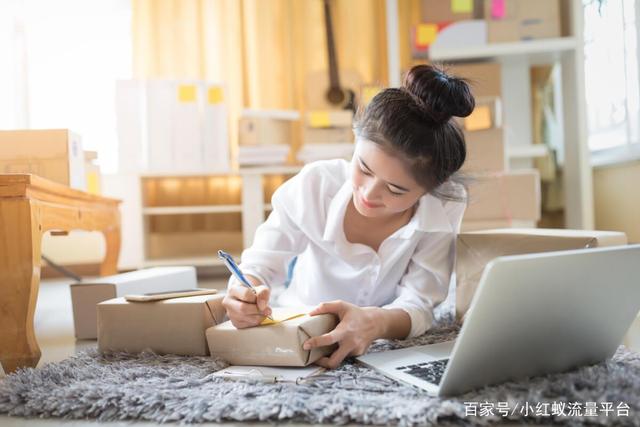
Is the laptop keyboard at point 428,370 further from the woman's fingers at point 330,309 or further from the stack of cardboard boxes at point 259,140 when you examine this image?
the stack of cardboard boxes at point 259,140

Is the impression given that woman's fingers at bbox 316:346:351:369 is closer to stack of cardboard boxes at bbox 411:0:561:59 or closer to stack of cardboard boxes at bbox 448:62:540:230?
stack of cardboard boxes at bbox 448:62:540:230

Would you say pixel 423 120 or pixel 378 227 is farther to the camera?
pixel 378 227

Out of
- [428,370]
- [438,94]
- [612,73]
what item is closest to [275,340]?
[428,370]

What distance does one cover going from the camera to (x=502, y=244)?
1140 mm

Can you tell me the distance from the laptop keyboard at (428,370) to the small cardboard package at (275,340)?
136 mm

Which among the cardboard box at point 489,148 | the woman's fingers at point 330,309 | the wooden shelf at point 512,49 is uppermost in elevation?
the wooden shelf at point 512,49

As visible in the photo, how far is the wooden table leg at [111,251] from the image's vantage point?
6.63 feet

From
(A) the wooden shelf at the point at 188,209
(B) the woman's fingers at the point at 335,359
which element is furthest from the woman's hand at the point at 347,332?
(A) the wooden shelf at the point at 188,209

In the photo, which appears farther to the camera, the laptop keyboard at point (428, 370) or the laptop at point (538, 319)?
the laptop keyboard at point (428, 370)

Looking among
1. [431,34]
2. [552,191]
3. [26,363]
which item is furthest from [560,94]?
[26,363]

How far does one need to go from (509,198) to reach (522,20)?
732 mm

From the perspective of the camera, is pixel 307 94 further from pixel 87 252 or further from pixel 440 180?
pixel 440 180

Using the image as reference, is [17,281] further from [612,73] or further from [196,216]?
[612,73]

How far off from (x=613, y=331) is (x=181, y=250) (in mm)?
2505
